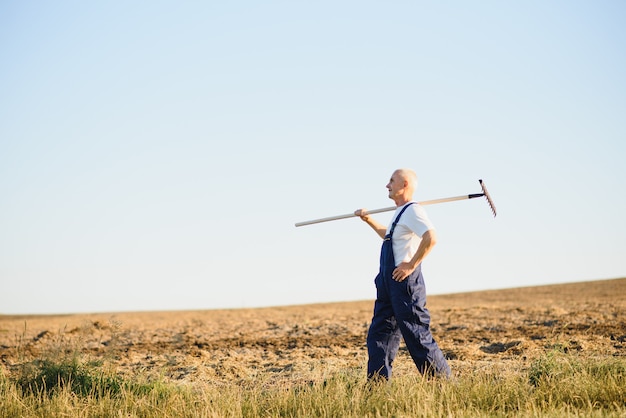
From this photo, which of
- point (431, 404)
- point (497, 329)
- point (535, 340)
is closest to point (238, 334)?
point (497, 329)

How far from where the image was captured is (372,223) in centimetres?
700

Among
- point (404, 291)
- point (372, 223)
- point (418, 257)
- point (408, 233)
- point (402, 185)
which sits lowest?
point (404, 291)

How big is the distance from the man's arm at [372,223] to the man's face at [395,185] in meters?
0.51

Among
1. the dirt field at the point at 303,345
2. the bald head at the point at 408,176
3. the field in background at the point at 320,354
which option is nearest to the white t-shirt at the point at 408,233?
the bald head at the point at 408,176

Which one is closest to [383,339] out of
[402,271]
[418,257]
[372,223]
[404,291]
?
[404,291]

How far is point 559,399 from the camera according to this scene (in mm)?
5836

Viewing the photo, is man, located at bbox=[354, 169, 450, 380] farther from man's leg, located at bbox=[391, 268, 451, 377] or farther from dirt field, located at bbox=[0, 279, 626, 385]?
dirt field, located at bbox=[0, 279, 626, 385]

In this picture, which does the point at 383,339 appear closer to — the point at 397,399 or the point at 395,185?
the point at 397,399

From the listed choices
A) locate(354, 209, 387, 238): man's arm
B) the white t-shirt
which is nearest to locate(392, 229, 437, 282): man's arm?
the white t-shirt

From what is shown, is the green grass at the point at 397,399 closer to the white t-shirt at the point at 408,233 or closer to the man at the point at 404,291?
the man at the point at 404,291

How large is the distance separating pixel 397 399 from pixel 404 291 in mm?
963

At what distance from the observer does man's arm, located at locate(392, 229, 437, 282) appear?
592cm

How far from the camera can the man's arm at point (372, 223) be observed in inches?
270

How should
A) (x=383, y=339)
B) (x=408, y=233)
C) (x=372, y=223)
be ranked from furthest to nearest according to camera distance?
(x=372, y=223), (x=383, y=339), (x=408, y=233)
